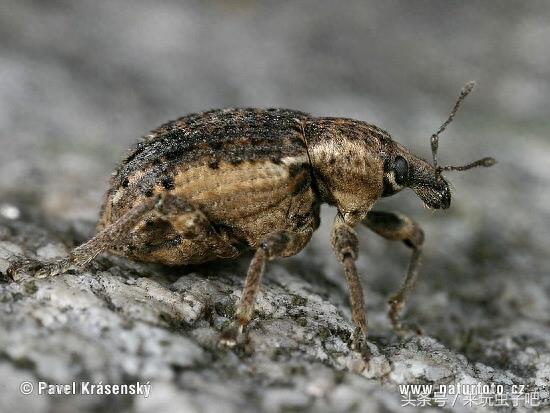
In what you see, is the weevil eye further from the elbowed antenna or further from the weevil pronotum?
the elbowed antenna

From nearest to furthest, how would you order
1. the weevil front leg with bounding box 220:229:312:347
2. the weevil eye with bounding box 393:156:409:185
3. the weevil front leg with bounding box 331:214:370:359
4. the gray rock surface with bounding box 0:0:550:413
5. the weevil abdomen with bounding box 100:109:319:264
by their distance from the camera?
the gray rock surface with bounding box 0:0:550:413, the weevil front leg with bounding box 220:229:312:347, the weevil front leg with bounding box 331:214:370:359, the weevil abdomen with bounding box 100:109:319:264, the weevil eye with bounding box 393:156:409:185

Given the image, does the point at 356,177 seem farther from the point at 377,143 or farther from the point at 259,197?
the point at 259,197

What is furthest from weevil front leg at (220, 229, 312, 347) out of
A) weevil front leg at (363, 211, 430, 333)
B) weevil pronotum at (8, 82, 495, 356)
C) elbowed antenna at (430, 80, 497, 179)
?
elbowed antenna at (430, 80, 497, 179)

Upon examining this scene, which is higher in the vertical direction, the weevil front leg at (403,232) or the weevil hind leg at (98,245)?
the weevil front leg at (403,232)

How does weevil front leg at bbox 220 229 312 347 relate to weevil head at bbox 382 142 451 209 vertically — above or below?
below

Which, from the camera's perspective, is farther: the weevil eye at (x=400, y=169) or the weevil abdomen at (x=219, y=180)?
the weevil eye at (x=400, y=169)

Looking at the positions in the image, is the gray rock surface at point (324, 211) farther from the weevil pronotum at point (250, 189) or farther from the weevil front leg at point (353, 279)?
the weevil pronotum at point (250, 189)

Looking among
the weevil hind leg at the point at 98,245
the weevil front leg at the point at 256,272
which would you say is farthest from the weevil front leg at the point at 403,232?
the weevil hind leg at the point at 98,245

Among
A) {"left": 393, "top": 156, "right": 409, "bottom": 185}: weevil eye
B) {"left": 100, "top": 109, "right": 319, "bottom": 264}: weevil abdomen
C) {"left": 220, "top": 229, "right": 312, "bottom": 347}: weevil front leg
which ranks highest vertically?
{"left": 393, "top": 156, "right": 409, "bottom": 185}: weevil eye
